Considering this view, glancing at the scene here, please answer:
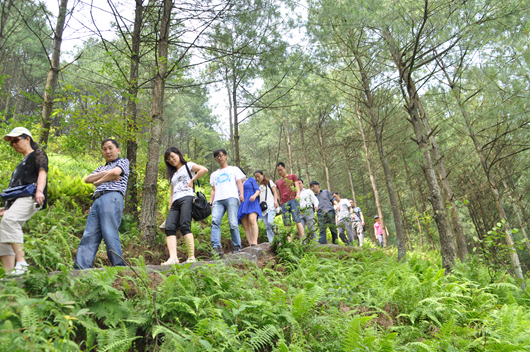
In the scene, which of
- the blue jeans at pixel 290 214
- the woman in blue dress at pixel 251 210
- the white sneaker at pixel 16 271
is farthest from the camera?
the blue jeans at pixel 290 214

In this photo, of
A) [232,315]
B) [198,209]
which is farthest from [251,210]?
[232,315]

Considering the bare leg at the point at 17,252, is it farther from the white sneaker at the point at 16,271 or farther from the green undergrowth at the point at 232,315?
the green undergrowth at the point at 232,315

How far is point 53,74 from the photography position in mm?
6738

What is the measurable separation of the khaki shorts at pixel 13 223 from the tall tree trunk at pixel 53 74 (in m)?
3.40

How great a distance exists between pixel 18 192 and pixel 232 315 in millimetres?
2818

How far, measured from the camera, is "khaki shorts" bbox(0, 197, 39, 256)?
11.0ft

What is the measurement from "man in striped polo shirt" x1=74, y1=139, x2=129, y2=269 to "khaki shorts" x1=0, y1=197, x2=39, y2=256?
627mm

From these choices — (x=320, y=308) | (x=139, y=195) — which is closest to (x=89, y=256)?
(x=320, y=308)

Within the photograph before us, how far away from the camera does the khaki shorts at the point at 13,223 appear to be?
11.0 feet

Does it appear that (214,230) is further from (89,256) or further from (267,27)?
(267,27)

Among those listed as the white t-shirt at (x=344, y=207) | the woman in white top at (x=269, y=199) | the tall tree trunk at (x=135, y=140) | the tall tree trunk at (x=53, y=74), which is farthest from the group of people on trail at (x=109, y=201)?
the white t-shirt at (x=344, y=207)

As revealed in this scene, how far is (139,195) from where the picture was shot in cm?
739

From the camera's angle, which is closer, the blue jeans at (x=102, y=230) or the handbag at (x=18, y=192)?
the handbag at (x=18, y=192)

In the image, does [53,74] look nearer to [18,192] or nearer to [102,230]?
[18,192]
